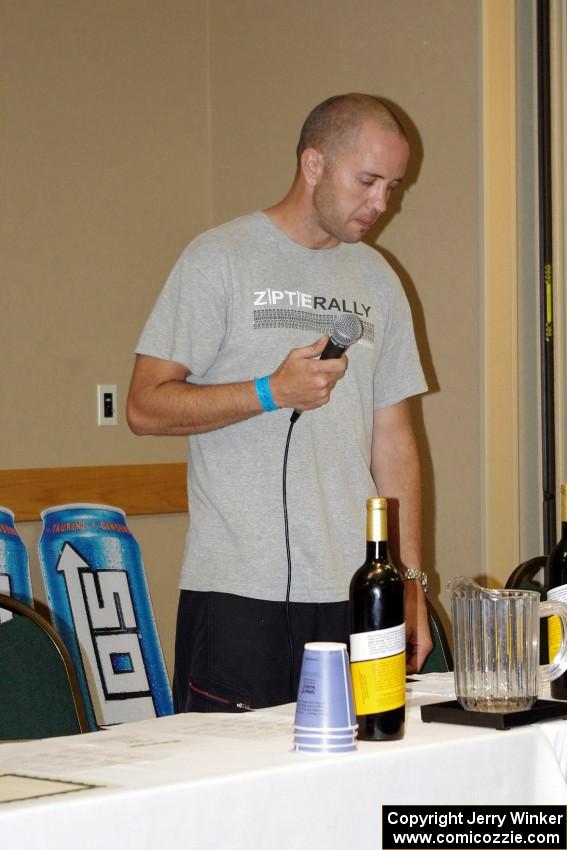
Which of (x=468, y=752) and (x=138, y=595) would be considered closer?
(x=468, y=752)

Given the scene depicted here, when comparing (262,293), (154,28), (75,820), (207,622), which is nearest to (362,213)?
(262,293)

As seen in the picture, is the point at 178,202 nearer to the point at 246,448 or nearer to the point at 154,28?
the point at 154,28

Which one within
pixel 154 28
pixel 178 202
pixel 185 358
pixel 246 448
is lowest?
pixel 246 448

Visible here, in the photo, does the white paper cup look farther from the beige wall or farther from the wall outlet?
the wall outlet

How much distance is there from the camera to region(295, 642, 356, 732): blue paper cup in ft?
4.03

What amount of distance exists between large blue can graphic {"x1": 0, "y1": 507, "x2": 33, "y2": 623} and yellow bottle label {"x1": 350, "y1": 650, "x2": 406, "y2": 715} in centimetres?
225

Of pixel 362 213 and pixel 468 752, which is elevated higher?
pixel 362 213

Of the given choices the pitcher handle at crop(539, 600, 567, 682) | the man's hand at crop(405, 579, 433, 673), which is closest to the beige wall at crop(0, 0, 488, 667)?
the man's hand at crop(405, 579, 433, 673)

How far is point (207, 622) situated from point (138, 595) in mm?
1605

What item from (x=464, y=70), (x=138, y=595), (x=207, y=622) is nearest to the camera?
(x=207, y=622)

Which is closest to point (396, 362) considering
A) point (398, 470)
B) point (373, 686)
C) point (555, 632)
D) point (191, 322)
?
point (398, 470)

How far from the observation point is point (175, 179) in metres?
4.09

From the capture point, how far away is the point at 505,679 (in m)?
1.42

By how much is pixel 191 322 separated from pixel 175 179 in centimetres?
207
